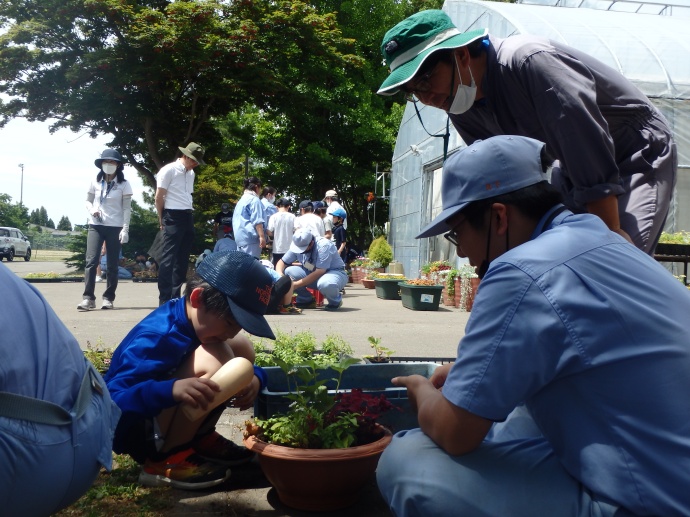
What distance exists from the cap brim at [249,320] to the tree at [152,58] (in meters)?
17.4

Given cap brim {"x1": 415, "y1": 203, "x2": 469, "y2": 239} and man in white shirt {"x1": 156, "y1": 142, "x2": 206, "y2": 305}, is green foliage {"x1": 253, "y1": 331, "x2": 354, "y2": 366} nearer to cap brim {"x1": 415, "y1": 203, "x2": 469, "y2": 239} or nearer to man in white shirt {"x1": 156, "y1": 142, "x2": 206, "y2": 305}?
cap brim {"x1": 415, "y1": 203, "x2": 469, "y2": 239}

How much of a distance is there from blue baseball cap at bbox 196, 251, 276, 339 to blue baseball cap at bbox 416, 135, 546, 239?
3.89ft

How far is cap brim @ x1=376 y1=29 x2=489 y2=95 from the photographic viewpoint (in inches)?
99.8

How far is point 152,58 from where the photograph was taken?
19.4m

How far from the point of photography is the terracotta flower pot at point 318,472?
8.99 ft

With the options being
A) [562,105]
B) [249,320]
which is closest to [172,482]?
[249,320]

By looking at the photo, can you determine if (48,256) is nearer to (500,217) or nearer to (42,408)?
(42,408)

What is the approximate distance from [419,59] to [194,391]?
5.12 ft

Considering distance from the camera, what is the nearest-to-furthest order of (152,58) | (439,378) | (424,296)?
1. (439,378)
2. (424,296)
3. (152,58)

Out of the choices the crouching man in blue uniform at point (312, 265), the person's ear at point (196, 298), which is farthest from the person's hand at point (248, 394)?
the crouching man in blue uniform at point (312, 265)

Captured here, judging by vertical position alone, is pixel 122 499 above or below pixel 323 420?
below

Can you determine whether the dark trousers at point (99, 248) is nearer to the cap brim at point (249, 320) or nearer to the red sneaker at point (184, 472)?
the red sneaker at point (184, 472)

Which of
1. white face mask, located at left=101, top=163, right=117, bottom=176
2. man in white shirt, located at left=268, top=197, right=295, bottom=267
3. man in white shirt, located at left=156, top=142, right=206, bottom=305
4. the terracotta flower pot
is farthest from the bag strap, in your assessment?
man in white shirt, located at left=268, top=197, right=295, bottom=267

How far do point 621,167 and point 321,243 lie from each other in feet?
25.1
